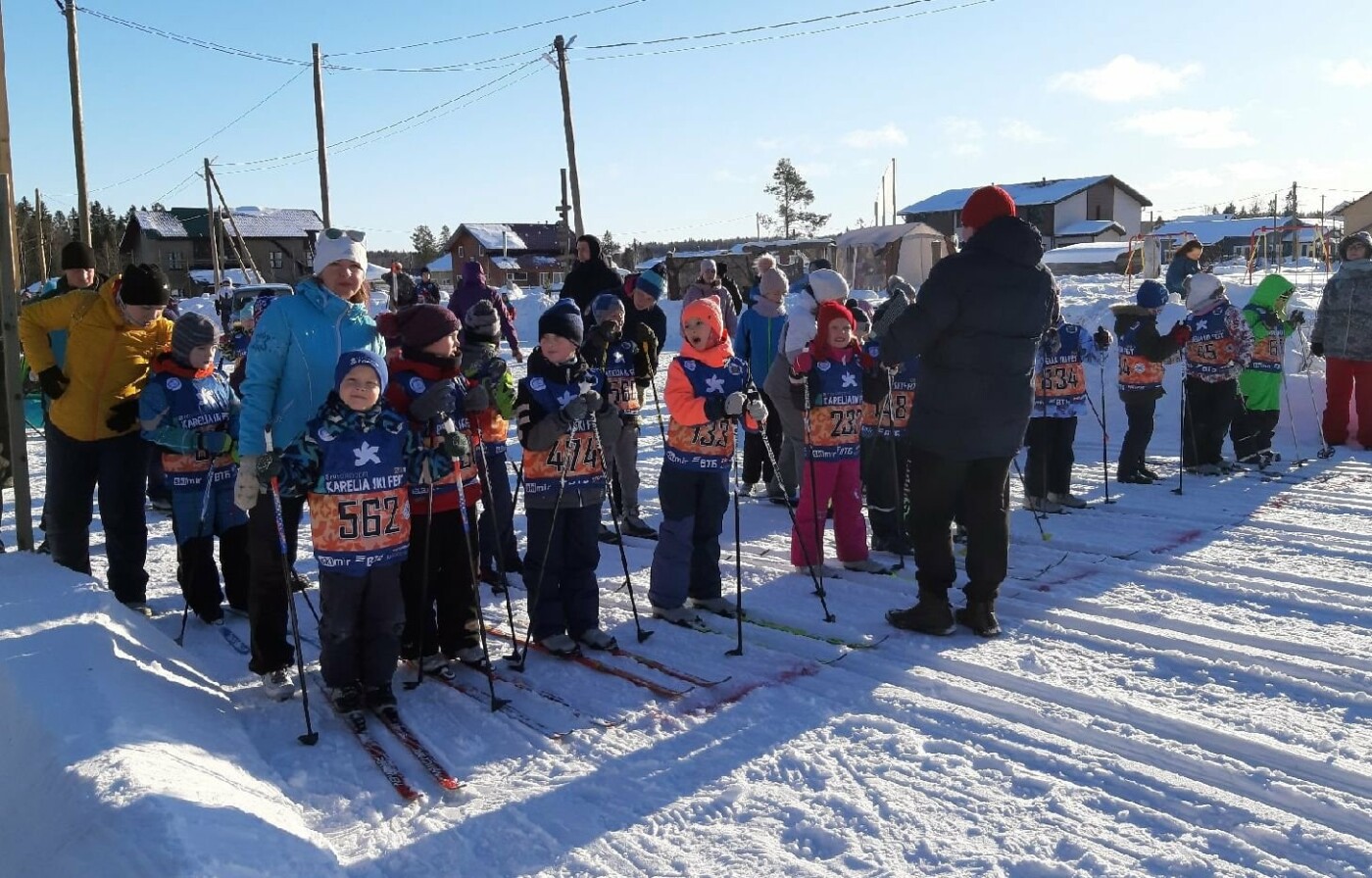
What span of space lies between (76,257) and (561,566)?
396 centimetres

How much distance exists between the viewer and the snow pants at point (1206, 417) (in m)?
8.90

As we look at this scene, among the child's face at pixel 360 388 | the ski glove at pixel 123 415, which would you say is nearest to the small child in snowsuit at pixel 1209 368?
the child's face at pixel 360 388

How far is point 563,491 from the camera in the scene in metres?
4.65

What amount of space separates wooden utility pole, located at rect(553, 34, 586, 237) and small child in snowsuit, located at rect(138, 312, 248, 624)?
47.0ft

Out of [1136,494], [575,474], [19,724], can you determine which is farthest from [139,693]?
[1136,494]

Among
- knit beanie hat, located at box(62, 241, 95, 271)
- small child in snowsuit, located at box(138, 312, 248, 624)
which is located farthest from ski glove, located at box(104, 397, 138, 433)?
knit beanie hat, located at box(62, 241, 95, 271)

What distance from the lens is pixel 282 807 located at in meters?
3.18

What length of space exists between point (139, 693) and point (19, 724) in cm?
39

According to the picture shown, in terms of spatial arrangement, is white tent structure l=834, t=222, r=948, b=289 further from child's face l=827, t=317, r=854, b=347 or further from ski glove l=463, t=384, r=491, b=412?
ski glove l=463, t=384, r=491, b=412

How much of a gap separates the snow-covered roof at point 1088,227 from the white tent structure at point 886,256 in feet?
67.5

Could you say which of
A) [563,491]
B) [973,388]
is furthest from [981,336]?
[563,491]

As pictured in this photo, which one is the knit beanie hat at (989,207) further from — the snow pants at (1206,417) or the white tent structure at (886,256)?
the white tent structure at (886,256)

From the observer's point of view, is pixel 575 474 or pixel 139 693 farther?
pixel 575 474

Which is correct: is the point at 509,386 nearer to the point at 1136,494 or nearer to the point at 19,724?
the point at 19,724
